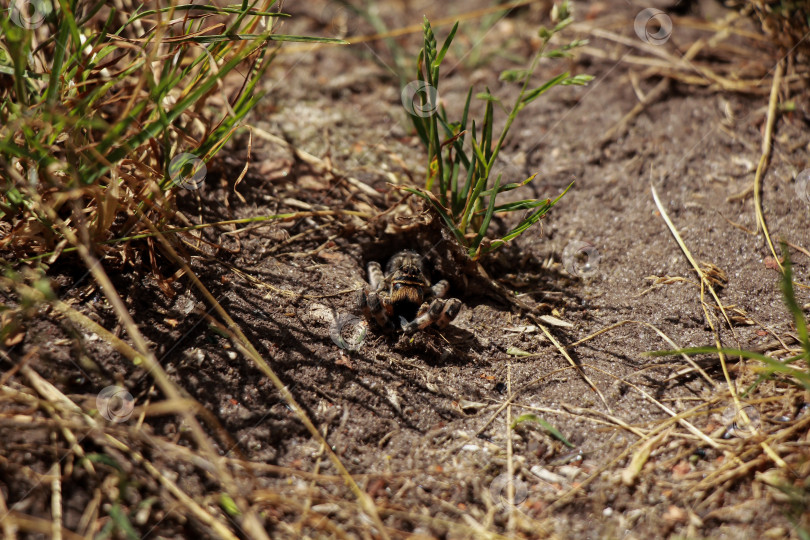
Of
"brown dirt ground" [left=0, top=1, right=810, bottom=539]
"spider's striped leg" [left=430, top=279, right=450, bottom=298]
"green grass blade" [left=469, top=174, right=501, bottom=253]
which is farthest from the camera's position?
A: "spider's striped leg" [left=430, top=279, right=450, bottom=298]

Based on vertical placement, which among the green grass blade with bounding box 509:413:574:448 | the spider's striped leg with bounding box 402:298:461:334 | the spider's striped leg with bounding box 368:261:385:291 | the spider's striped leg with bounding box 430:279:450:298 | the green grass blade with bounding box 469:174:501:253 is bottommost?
the green grass blade with bounding box 509:413:574:448

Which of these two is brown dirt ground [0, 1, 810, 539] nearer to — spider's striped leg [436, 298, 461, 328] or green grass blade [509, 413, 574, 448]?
green grass blade [509, 413, 574, 448]

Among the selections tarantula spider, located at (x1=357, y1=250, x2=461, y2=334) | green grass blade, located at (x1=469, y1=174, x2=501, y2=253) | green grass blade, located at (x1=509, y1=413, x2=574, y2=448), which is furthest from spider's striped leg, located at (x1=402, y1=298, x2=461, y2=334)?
green grass blade, located at (x1=509, y1=413, x2=574, y2=448)

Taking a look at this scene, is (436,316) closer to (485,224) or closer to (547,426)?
(485,224)

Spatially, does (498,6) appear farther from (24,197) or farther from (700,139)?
(24,197)

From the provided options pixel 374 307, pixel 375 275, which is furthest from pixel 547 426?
pixel 375 275

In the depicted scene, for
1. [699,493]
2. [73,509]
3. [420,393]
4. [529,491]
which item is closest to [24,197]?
[73,509]
